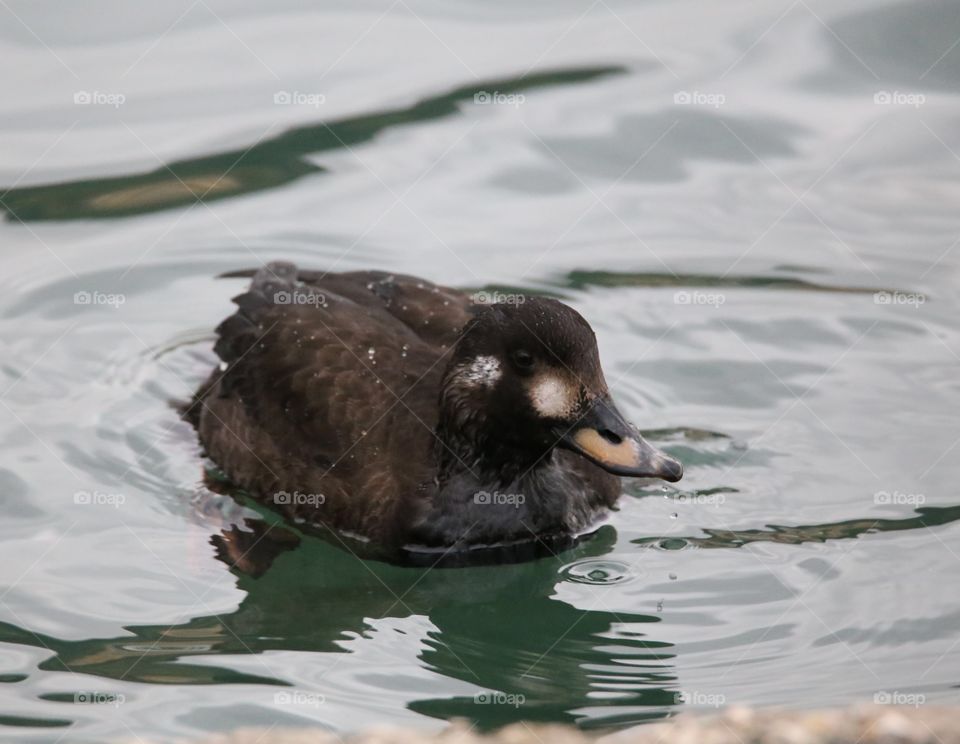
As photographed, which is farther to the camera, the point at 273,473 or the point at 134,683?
the point at 273,473

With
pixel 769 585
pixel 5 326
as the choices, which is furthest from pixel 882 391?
pixel 5 326

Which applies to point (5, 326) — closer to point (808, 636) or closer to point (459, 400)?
point (459, 400)

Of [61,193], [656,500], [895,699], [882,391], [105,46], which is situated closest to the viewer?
Answer: [895,699]

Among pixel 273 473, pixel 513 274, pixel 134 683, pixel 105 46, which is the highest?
pixel 105 46

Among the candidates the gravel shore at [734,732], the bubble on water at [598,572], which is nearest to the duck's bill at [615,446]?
the bubble on water at [598,572]

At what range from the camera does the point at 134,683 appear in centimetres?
645

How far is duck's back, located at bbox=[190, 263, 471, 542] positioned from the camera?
294 inches

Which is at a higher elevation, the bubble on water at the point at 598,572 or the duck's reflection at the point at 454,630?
the bubble on water at the point at 598,572

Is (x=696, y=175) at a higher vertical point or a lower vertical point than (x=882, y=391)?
higher

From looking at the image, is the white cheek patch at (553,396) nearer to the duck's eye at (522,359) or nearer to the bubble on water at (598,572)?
the duck's eye at (522,359)

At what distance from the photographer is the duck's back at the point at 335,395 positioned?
7.48 metres

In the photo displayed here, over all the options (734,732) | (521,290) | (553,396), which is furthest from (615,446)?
(521,290)

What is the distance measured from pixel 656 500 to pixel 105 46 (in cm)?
581

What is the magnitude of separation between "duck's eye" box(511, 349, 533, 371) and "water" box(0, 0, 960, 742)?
99 centimetres
